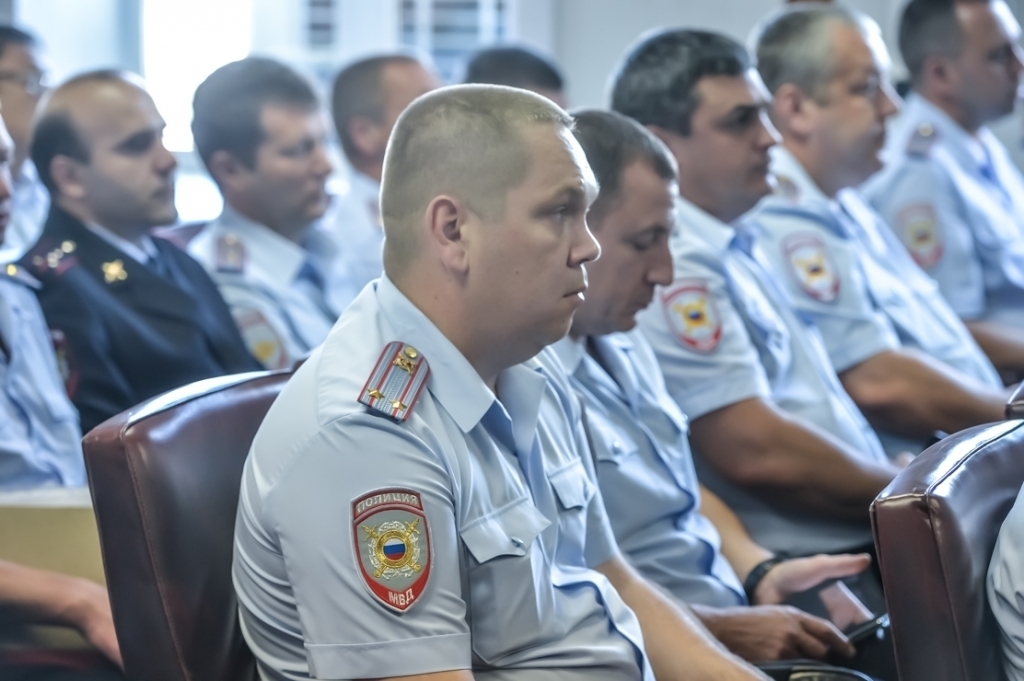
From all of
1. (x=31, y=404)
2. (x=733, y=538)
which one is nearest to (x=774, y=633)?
(x=733, y=538)

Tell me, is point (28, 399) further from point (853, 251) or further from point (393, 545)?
point (853, 251)

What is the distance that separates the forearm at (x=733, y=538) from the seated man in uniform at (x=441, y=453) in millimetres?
582

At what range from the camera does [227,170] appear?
2611 millimetres

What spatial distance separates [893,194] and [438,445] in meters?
2.28

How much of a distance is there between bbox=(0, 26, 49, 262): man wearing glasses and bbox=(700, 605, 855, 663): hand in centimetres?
224

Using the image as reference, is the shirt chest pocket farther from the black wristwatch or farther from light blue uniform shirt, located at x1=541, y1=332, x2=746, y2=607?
the black wristwatch

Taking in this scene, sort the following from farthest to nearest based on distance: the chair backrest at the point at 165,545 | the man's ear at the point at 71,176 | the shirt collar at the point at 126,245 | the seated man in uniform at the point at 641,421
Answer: the man's ear at the point at 71,176 < the shirt collar at the point at 126,245 < the seated man in uniform at the point at 641,421 < the chair backrest at the point at 165,545

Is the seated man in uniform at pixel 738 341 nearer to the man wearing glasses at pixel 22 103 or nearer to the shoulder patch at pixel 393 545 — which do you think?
the shoulder patch at pixel 393 545

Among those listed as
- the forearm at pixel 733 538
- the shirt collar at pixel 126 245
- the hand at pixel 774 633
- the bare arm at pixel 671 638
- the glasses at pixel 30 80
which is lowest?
the forearm at pixel 733 538

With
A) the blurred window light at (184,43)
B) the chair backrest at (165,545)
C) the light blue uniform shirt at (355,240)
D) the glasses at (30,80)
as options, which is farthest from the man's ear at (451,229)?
the blurred window light at (184,43)

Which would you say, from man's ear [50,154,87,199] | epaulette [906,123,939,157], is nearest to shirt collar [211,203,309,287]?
man's ear [50,154,87,199]

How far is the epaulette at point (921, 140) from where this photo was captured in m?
2.95

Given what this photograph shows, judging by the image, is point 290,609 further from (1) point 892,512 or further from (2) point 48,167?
(2) point 48,167

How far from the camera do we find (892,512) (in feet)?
3.32
